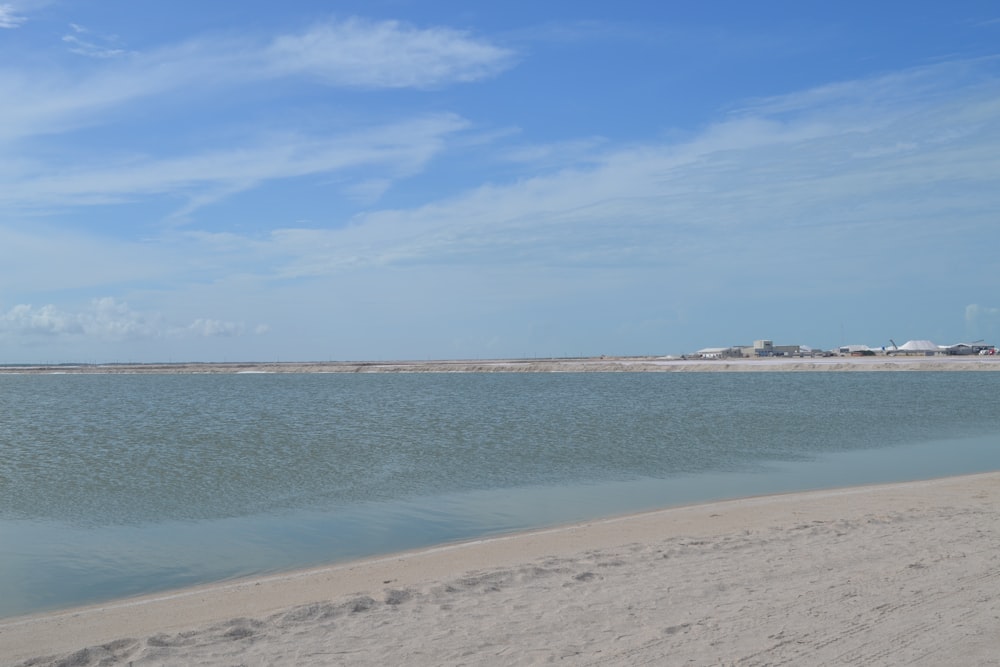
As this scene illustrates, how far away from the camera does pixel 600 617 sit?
703 centimetres

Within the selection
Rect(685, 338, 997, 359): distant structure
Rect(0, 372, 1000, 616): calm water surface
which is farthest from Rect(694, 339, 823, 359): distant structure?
Rect(0, 372, 1000, 616): calm water surface

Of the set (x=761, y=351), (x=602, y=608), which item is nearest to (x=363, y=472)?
(x=602, y=608)

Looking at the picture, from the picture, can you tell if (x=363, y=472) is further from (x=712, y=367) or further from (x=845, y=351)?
(x=845, y=351)

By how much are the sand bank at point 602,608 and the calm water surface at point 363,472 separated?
1.76 m

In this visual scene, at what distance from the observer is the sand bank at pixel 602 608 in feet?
20.3

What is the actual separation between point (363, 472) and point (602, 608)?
39.0ft

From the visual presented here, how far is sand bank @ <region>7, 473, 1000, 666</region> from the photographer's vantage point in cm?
620

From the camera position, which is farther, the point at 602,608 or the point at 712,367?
the point at 712,367

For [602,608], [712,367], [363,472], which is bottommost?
[363,472]

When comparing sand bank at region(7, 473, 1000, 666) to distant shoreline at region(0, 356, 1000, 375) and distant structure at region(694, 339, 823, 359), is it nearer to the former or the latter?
distant shoreline at region(0, 356, 1000, 375)

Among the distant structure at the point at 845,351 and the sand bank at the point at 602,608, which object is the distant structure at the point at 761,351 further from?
the sand bank at the point at 602,608

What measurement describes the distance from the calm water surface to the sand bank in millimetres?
1757

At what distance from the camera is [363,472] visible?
1845 centimetres

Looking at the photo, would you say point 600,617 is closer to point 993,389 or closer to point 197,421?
point 197,421
